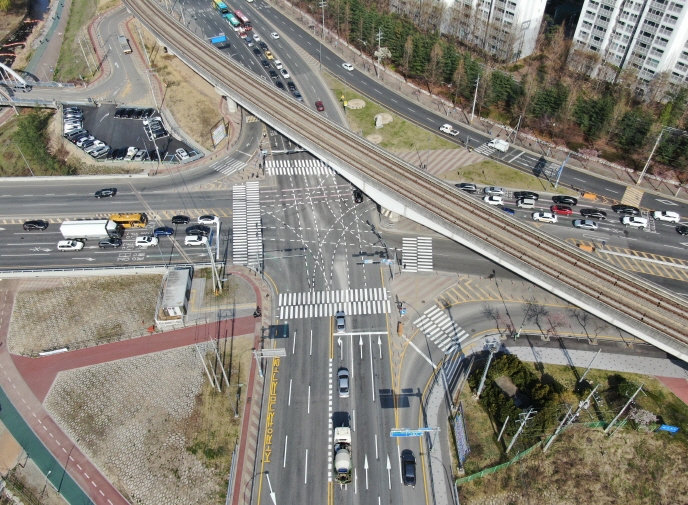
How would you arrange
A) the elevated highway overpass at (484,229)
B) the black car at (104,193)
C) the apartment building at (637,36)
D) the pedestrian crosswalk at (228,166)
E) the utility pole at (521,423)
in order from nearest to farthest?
the utility pole at (521,423), the elevated highway overpass at (484,229), the black car at (104,193), the pedestrian crosswalk at (228,166), the apartment building at (637,36)

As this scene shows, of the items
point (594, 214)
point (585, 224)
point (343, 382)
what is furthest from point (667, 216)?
point (343, 382)

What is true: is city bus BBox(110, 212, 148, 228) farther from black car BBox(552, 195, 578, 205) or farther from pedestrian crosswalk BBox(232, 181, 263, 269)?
black car BBox(552, 195, 578, 205)

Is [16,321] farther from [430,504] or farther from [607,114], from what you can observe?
[607,114]

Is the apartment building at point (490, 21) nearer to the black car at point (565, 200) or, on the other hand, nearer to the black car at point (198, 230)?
the black car at point (565, 200)

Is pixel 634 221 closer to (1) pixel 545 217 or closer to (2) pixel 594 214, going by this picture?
(2) pixel 594 214

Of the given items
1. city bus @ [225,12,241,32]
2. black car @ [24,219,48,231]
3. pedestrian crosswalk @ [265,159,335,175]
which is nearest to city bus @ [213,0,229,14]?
city bus @ [225,12,241,32]

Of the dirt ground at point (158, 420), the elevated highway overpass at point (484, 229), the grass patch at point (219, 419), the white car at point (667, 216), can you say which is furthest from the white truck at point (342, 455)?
the white car at point (667, 216)
